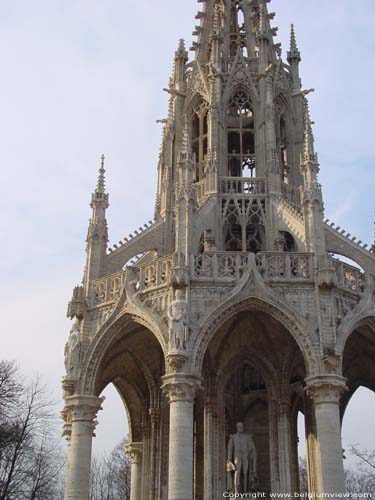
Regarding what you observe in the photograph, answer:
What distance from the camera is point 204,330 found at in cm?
1905

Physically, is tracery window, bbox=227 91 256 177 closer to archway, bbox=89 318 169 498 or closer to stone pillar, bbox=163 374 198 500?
archway, bbox=89 318 169 498

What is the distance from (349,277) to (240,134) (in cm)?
905

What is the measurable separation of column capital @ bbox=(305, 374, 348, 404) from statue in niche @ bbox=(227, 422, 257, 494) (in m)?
2.44

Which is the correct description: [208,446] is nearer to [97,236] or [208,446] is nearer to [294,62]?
[97,236]

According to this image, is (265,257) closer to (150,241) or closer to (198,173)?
(150,241)

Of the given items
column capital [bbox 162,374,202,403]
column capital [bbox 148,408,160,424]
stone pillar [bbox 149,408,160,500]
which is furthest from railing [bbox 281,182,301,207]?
column capital [bbox 162,374,202,403]

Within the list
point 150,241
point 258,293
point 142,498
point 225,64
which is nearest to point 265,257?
point 258,293

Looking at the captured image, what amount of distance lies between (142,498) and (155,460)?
61.0 inches

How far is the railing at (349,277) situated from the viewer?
791 inches

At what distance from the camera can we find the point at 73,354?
2047 centimetres

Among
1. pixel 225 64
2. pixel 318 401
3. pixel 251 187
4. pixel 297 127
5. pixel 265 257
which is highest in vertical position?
pixel 225 64

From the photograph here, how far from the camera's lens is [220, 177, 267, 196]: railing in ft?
83.1

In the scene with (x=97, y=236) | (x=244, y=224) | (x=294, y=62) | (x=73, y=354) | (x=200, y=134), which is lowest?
(x=73, y=354)

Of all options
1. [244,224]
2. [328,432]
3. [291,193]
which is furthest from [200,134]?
[328,432]
